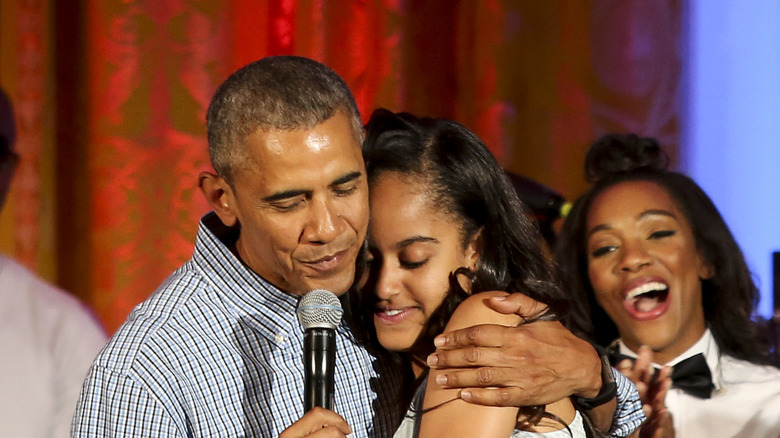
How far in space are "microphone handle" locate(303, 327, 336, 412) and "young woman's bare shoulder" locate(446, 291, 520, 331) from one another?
0.33 meters

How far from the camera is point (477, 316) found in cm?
169

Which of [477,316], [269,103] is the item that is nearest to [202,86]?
[269,103]

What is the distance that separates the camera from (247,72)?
165 cm

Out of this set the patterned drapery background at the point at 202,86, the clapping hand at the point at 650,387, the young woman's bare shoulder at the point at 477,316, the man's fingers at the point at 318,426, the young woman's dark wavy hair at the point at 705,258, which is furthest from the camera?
the patterned drapery background at the point at 202,86

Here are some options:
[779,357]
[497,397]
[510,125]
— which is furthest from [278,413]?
[510,125]

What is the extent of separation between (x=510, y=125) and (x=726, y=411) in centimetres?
164

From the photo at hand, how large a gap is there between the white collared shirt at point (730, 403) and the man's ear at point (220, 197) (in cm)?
137

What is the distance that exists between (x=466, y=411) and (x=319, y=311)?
32 cm

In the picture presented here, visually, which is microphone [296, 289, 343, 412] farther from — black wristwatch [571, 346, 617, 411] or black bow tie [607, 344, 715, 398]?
black bow tie [607, 344, 715, 398]

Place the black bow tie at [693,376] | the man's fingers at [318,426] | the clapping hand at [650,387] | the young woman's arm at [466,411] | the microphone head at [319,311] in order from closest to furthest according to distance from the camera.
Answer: the man's fingers at [318,426] → the microphone head at [319,311] → the young woman's arm at [466,411] → the clapping hand at [650,387] → the black bow tie at [693,376]

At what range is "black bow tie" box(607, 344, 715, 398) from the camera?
2559 mm

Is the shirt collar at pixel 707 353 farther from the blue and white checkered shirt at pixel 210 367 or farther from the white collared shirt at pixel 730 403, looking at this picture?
the blue and white checkered shirt at pixel 210 367

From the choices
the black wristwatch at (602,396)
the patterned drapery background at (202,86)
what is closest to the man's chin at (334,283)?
the black wristwatch at (602,396)

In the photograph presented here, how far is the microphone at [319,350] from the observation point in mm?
1390
